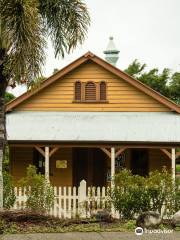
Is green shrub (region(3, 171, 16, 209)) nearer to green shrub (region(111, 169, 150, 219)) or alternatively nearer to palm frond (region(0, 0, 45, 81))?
green shrub (region(111, 169, 150, 219))

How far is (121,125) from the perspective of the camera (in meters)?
22.9

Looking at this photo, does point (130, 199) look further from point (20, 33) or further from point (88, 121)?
point (88, 121)

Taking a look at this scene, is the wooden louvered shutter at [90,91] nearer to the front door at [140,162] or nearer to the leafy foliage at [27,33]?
the front door at [140,162]

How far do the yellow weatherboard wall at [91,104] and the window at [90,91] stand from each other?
0.54ft

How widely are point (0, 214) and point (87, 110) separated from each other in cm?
1212

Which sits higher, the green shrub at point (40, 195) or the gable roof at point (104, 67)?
the gable roof at point (104, 67)

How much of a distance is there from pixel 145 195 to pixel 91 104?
32.5ft

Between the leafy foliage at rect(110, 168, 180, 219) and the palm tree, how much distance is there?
3265mm

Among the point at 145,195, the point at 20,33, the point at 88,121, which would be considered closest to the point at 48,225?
the point at 145,195

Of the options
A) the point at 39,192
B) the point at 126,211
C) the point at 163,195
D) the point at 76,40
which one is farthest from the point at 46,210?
the point at 76,40

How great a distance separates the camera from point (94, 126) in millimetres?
22844

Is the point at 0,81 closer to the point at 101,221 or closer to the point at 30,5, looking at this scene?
the point at 30,5

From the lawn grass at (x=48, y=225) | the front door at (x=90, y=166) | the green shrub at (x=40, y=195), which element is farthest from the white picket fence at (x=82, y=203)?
the front door at (x=90, y=166)

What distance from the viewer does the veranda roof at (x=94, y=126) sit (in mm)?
21406
